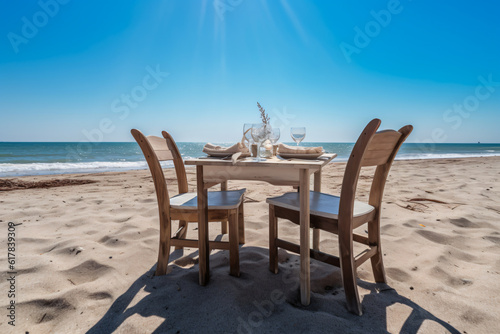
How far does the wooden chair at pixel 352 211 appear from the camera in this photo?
4.84ft

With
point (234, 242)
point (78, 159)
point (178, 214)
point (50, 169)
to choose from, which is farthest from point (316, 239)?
point (78, 159)

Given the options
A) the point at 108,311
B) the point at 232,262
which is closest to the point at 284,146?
the point at 232,262

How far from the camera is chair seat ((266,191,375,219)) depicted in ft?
5.45

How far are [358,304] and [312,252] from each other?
387 mm

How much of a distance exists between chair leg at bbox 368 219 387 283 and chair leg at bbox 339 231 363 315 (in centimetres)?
40

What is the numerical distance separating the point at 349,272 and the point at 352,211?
0.36 metres

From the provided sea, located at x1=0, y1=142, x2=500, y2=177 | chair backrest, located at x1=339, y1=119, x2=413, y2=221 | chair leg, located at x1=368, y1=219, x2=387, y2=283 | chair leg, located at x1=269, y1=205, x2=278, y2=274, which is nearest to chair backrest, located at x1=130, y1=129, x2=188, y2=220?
chair leg, located at x1=269, y1=205, x2=278, y2=274

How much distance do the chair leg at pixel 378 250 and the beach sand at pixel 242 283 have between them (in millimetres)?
73

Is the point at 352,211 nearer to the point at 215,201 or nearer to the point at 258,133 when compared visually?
the point at 258,133

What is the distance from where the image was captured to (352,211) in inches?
60.5

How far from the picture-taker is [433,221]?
2967mm

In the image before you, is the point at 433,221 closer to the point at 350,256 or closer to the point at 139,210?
the point at 350,256
